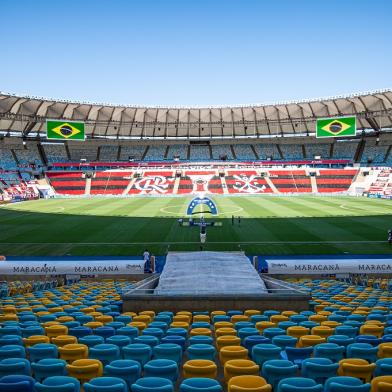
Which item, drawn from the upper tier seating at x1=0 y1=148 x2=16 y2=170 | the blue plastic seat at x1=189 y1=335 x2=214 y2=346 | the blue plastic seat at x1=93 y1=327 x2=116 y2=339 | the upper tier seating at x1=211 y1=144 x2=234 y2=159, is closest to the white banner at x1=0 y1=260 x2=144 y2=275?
the blue plastic seat at x1=93 y1=327 x2=116 y2=339

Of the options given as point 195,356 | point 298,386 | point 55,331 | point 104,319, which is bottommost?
point 104,319

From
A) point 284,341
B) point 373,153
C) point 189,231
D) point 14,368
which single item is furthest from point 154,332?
point 373,153

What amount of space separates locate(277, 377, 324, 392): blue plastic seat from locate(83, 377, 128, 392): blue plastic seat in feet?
6.21

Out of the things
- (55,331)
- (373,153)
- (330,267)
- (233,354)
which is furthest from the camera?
(373,153)

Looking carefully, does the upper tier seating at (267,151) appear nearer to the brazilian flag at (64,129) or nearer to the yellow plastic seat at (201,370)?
the brazilian flag at (64,129)

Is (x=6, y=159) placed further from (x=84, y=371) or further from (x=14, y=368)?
(x=84, y=371)

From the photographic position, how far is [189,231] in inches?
1544

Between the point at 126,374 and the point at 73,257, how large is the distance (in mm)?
24881

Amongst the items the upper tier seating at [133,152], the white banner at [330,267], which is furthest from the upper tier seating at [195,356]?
the upper tier seating at [133,152]

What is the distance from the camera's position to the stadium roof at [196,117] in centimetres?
7612

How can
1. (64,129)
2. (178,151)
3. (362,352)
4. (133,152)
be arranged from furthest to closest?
1. (178,151)
2. (133,152)
3. (64,129)
4. (362,352)

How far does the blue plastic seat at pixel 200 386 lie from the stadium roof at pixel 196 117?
72.2 m

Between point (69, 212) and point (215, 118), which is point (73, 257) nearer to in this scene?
point (69, 212)

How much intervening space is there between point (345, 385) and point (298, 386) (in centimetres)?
56
